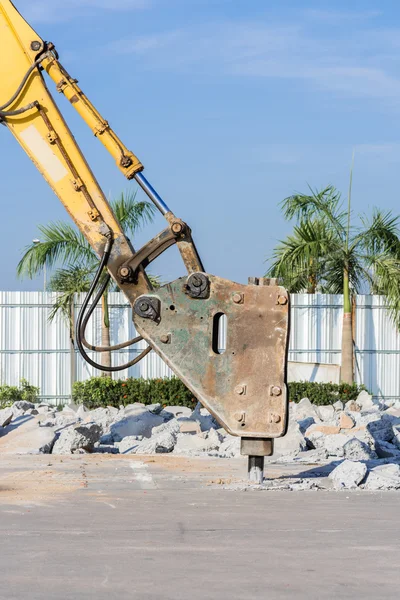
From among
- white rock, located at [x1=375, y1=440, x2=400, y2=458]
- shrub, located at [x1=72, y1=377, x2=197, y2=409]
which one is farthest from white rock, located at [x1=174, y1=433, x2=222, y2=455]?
shrub, located at [x1=72, y1=377, x2=197, y2=409]

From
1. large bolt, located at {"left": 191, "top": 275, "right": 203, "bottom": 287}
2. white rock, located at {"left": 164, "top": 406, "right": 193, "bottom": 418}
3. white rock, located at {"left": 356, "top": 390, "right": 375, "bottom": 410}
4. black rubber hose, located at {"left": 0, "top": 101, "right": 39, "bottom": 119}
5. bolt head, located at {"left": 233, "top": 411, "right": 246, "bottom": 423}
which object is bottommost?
white rock, located at {"left": 164, "top": 406, "right": 193, "bottom": 418}

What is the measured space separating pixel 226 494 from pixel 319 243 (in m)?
14.1

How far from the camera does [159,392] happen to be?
20.7 metres

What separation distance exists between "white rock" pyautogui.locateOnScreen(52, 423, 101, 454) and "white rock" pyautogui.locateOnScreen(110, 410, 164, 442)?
129 centimetres

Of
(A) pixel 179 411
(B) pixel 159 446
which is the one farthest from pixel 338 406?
(B) pixel 159 446

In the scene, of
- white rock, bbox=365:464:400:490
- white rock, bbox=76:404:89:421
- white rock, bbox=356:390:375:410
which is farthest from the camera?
white rock, bbox=356:390:375:410

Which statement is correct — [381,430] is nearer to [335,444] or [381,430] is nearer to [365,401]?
[335,444]

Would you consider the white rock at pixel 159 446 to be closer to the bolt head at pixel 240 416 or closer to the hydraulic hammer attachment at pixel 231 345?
the hydraulic hammer attachment at pixel 231 345

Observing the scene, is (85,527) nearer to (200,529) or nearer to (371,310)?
(200,529)

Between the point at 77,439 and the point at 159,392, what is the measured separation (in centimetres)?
786

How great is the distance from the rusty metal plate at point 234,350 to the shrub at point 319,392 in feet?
38.3

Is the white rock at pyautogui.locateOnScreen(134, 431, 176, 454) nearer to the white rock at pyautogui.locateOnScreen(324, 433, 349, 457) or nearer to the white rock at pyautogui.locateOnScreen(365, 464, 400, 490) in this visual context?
the white rock at pyautogui.locateOnScreen(324, 433, 349, 457)

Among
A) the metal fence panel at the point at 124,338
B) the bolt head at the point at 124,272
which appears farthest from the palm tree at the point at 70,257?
the bolt head at the point at 124,272

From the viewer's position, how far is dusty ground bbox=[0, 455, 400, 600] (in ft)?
18.8
